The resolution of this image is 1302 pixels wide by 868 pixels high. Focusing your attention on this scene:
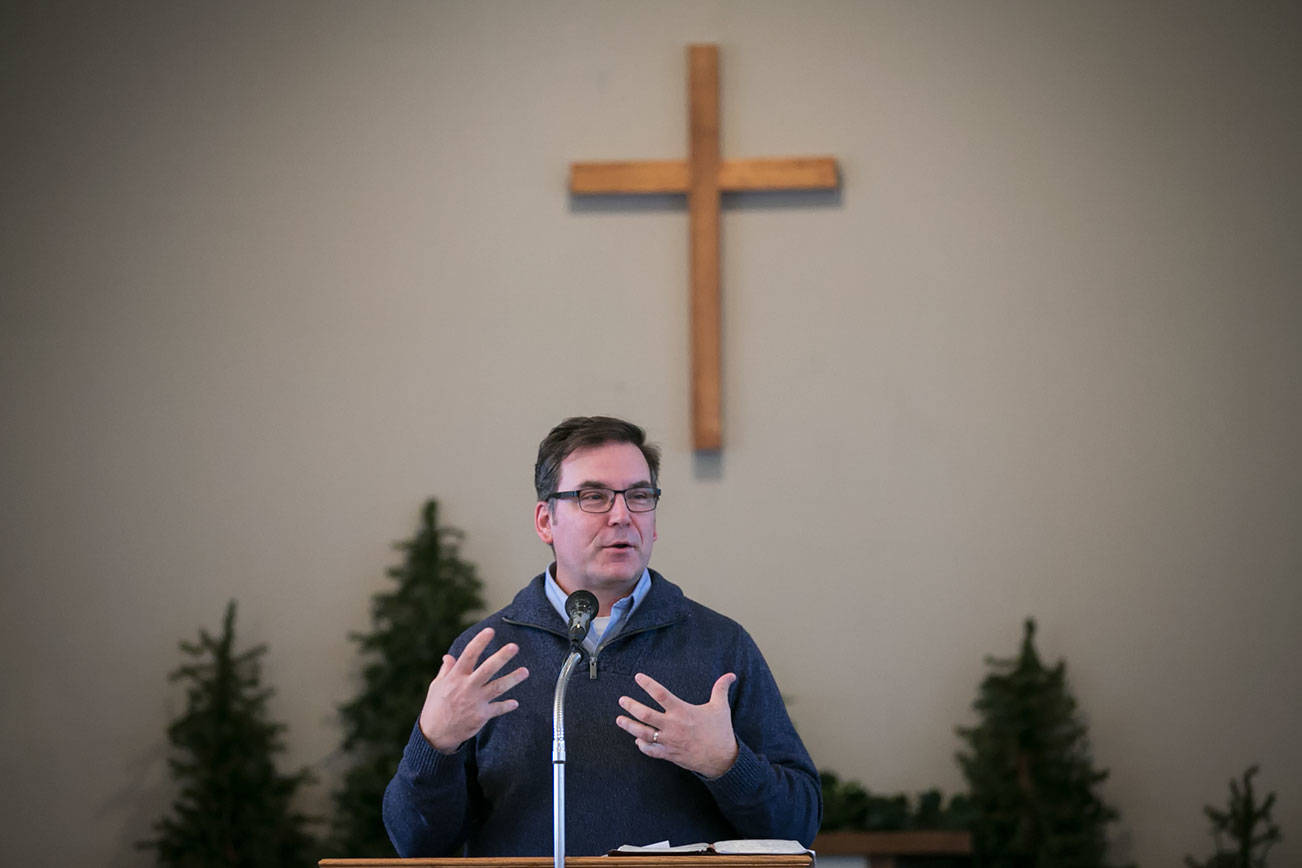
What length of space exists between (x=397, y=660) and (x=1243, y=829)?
8.82ft

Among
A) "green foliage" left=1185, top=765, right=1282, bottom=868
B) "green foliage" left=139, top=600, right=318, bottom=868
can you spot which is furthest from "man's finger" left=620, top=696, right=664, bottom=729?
"green foliage" left=1185, top=765, right=1282, bottom=868

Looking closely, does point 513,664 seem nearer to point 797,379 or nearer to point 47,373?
point 797,379

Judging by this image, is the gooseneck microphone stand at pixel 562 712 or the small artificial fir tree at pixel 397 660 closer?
the gooseneck microphone stand at pixel 562 712

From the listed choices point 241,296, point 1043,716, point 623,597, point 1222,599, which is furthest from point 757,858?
point 241,296

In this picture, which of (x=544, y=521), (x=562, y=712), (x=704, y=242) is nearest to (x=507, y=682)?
(x=562, y=712)

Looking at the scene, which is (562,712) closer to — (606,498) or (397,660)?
(606,498)

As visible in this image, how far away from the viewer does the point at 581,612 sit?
94.6 inches

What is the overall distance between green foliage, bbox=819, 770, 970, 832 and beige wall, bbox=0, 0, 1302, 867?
213mm

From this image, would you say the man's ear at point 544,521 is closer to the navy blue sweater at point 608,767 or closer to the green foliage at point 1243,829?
the navy blue sweater at point 608,767

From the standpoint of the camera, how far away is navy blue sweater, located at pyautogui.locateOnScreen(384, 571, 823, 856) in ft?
8.27

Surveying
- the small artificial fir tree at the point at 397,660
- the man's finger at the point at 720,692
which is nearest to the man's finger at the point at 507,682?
the man's finger at the point at 720,692

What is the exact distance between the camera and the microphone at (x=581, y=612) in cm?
236

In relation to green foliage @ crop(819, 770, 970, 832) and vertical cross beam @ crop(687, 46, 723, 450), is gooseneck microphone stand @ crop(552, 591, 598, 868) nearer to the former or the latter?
green foliage @ crop(819, 770, 970, 832)

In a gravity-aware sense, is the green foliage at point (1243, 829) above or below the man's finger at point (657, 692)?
below
